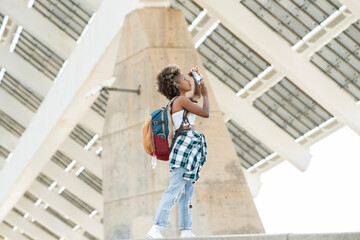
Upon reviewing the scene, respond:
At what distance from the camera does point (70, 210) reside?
123 ft

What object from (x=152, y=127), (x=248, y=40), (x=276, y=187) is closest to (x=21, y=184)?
(x=276, y=187)

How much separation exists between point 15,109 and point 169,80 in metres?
23.4

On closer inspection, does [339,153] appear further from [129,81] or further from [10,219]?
[10,219]

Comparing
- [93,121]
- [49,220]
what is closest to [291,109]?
[93,121]

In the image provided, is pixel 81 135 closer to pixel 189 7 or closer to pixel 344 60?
pixel 189 7

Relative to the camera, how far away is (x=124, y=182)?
12.8 meters

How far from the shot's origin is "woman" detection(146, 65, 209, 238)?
6211mm

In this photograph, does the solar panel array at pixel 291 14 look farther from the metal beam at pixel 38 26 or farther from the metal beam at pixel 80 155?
the metal beam at pixel 80 155

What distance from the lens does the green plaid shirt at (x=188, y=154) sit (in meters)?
6.21

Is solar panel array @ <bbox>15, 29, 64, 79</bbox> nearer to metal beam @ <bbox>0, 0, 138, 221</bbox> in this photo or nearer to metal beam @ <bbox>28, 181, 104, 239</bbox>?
metal beam @ <bbox>0, 0, 138, 221</bbox>

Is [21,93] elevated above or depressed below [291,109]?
above

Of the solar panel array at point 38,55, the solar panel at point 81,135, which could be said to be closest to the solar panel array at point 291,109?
the solar panel array at point 38,55

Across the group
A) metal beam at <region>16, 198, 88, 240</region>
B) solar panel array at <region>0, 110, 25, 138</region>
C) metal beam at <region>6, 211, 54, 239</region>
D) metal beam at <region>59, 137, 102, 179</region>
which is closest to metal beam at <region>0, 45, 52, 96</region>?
metal beam at <region>59, 137, 102, 179</region>

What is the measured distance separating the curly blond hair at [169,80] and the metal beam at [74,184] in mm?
27181
